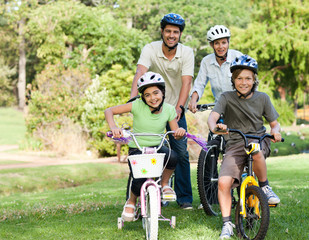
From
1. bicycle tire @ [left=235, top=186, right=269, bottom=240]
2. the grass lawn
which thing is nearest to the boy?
bicycle tire @ [left=235, top=186, right=269, bottom=240]

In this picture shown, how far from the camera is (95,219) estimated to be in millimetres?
6168

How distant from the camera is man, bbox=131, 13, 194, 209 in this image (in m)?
5.91

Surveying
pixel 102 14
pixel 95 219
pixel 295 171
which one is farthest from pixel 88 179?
pixel 102 14

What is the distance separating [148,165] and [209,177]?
162 cm

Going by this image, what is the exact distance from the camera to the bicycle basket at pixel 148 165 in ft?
14.9

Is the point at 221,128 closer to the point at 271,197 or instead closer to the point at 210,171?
the point at 271,197

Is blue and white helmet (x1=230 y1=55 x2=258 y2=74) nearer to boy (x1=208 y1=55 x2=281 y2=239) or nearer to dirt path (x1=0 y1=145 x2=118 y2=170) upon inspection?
boy (x1=208 y1=55 x2=281 y2=239)

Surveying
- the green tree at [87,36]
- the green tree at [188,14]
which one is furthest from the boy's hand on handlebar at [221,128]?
the green tree at [188,14]

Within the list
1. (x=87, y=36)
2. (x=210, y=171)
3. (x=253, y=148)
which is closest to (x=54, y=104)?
(x=87, y=36)

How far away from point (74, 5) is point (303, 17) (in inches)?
556

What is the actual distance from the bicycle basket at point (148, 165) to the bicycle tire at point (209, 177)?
137 centimetres

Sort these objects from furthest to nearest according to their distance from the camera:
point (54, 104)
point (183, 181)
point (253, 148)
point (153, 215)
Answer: point (54, 104) < point (183, 181) < point (253, 148) < point (153, 215)

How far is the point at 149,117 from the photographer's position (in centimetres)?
523

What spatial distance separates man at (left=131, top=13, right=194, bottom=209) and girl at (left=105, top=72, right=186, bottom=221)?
53 cm
